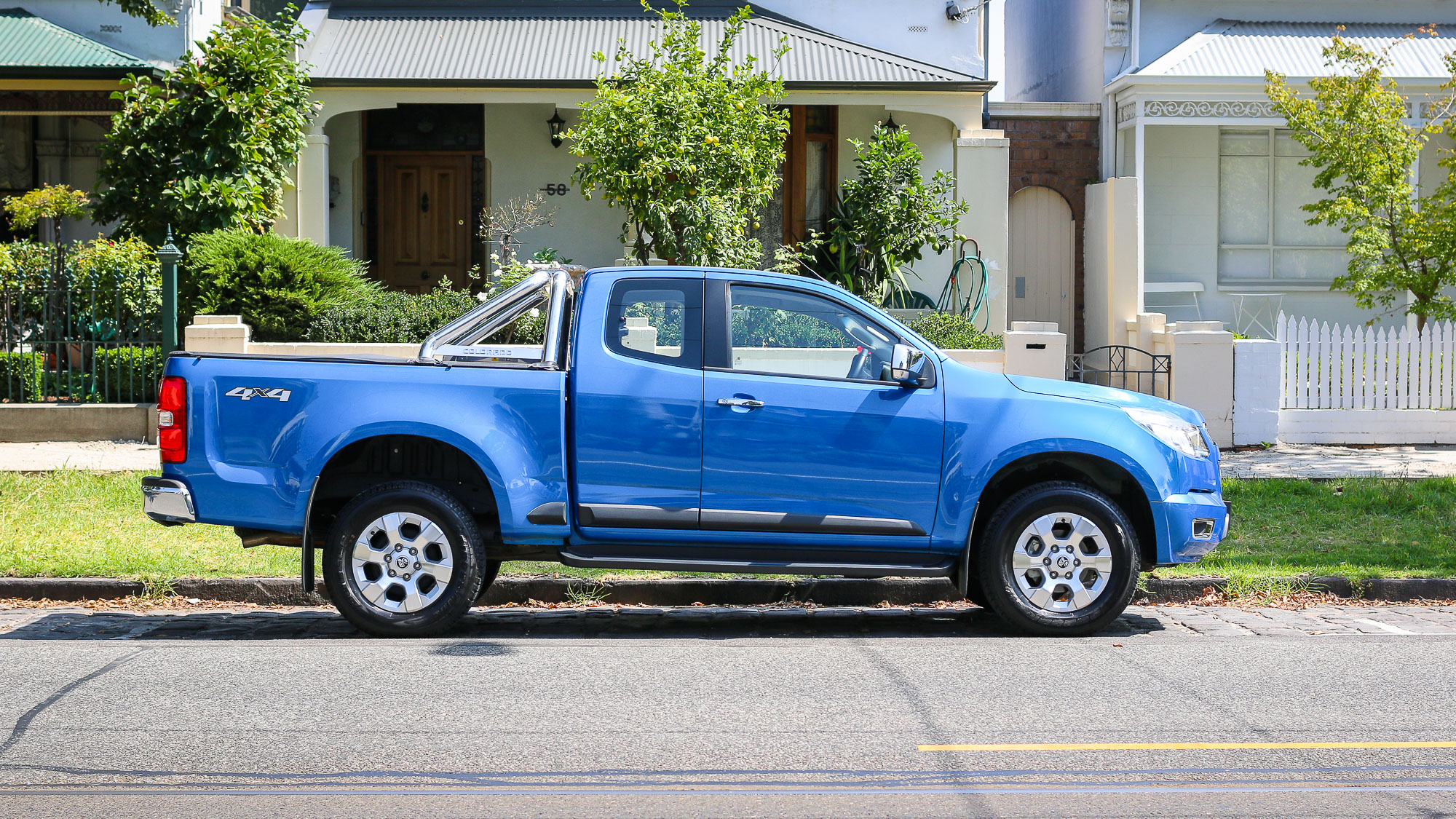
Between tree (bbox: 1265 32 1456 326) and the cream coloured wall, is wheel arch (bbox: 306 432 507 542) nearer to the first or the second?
tree (bbox: 1265 32 1456 326)

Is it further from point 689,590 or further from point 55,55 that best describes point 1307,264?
point 55,55

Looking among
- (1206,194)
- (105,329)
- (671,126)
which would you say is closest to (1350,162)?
(1206,194)

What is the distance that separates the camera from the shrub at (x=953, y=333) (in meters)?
14.7

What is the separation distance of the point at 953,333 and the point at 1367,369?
442 cm

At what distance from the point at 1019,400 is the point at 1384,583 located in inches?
125

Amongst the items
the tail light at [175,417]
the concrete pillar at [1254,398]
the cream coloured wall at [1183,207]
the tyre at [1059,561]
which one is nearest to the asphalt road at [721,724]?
the tyre at [1059,561]

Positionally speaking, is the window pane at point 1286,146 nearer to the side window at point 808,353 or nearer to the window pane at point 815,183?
the window pane at point 815,183

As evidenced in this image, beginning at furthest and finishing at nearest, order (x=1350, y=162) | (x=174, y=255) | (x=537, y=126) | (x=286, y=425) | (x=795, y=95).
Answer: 1. (x=537, y=126)
2. (x=795, y=95)
3. (x=1350, y=162)
4. (x=174, y=255)
5. (x=286, y=425)

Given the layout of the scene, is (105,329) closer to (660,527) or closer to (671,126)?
(671,126)

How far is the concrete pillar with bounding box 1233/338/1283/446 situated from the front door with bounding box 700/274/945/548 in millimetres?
8084

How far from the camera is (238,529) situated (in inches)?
277

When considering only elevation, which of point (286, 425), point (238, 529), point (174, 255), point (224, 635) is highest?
point (174, 255)

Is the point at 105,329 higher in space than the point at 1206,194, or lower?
lower

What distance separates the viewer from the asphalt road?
445cm
